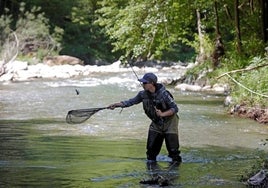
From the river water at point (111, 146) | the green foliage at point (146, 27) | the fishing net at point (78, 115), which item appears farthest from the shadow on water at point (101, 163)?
the green foliage at point (146, 27)

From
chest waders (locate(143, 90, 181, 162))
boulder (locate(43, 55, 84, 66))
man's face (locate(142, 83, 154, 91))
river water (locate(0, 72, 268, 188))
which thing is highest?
man's face (locate(142, 83, 154, 91))

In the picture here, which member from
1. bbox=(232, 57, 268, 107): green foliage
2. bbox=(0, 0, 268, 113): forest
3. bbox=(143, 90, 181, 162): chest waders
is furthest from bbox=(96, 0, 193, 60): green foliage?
bbox=(143, 90, 181, 162): chest waders

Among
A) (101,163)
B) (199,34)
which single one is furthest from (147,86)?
(199,34)

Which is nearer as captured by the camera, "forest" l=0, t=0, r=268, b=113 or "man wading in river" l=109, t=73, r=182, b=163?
"man wading in river" l=109, t=73, r=182, b=163

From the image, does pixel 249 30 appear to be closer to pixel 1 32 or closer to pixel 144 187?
pixel 144 187

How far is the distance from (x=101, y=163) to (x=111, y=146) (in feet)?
6.40

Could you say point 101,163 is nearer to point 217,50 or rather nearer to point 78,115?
point 78,115

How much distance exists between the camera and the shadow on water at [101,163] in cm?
862

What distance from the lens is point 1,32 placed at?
4412cm

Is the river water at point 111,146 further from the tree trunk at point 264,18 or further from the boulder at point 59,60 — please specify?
the boulder at point 59,60

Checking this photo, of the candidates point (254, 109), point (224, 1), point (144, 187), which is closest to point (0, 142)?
point (144, 187)

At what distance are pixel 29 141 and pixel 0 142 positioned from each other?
582mm

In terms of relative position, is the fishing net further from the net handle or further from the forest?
the forest

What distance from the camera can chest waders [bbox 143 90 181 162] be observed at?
9.53m
